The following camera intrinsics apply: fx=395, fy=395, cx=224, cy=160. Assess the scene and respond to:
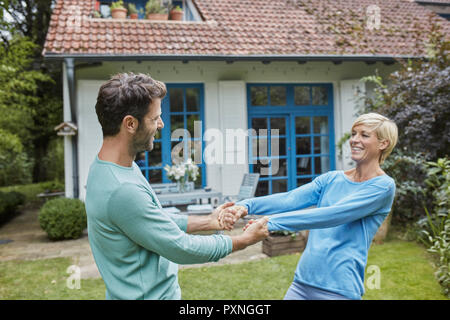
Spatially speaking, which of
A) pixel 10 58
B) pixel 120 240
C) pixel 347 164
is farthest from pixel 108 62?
pixel 120 240

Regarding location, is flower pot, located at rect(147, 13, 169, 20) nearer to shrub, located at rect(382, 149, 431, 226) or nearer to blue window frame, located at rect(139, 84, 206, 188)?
blue window frame, located at rect(139, 84, 206, 188)

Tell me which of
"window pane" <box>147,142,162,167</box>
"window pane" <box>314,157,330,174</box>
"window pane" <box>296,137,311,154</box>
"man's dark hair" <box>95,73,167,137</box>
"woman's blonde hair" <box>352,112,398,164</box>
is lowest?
"window pane" <box>314,157,330,174</box>

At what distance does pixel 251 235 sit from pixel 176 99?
19.9 ft

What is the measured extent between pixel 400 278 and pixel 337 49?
4759 millimetres

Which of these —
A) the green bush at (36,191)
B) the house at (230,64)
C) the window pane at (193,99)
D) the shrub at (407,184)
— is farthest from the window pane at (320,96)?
the green bush at (36,191)

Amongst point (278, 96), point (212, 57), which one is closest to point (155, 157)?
point (212, 57)

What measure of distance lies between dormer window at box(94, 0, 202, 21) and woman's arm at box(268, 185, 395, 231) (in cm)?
720

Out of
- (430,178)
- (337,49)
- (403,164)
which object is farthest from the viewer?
(337,49)

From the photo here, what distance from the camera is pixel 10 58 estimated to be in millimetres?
7570

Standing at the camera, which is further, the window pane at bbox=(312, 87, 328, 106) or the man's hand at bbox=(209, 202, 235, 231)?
the window pane at bbox=(312, 87, 328, 106)

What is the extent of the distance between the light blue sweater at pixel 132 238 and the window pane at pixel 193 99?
6.31 m

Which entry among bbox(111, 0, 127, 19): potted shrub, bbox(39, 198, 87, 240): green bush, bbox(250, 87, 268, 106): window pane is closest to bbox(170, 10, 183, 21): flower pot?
bbox(111, 0, 127, 19): potted shrub

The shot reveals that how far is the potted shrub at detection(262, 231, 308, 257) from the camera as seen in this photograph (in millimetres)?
5074
